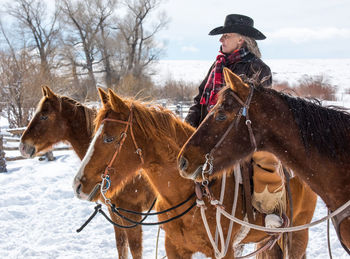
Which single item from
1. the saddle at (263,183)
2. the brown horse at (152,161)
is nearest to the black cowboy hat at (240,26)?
the brown horse at (152,161)

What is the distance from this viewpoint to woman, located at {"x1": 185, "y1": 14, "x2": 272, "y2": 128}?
301 cm

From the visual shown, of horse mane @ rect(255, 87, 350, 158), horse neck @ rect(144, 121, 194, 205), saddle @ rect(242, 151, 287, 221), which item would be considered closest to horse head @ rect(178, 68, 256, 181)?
horse mane @ rect(255, 87, 350, 158)

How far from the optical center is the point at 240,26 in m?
3.06

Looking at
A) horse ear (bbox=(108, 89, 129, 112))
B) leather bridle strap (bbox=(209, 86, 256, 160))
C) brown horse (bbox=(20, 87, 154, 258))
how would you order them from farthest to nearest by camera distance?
brown horse (bbox=(20, 87, 154, 258)) → horse ear (bbox=(108, 89, 129, 112)) → leather bridle strap (bbox=(209, 86, 256, 160))

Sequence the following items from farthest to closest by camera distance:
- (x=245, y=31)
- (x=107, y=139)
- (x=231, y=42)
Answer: (x=231, y=42) < (x=245, y=31) < (x=107, y=139)

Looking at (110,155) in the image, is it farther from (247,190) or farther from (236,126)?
(247,190)

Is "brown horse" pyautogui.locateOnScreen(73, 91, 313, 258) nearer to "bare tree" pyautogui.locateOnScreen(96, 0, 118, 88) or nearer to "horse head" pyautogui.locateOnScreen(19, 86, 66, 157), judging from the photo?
"horse head" pyautogui.locateOnScreen(19, 86, 66, 157)

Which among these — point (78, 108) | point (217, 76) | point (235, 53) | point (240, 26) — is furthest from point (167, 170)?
point (78, 108)

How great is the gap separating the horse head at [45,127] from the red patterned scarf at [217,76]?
6.54 ft

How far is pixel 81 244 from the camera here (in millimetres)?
4805

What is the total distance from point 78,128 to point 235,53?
2.24m

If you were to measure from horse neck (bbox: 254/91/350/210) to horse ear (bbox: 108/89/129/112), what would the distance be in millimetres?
1130

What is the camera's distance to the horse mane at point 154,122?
253 cm

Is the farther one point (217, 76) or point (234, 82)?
point (217, 76)
